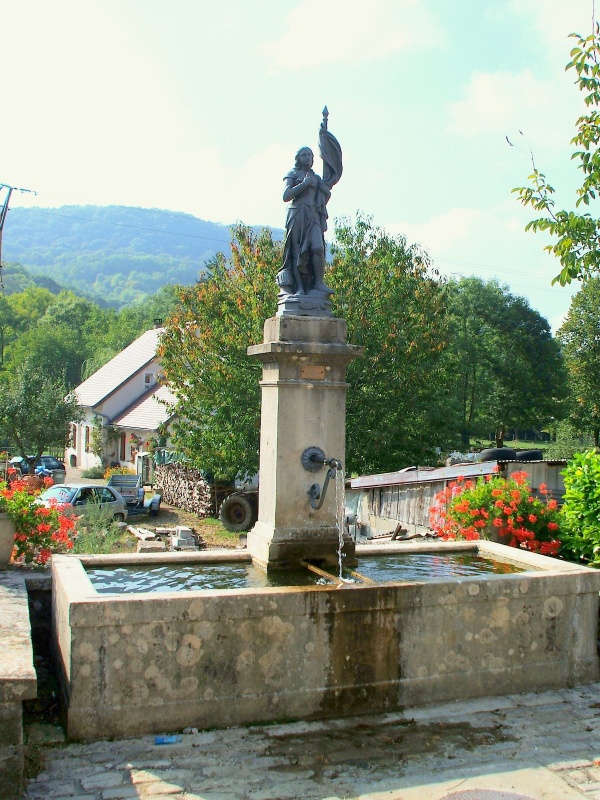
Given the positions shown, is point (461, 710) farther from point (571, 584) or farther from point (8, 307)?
point (8, 307)

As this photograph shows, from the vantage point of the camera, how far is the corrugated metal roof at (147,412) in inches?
1550

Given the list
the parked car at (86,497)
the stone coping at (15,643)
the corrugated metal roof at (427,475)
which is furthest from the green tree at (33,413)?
the stone coping at (15,643)

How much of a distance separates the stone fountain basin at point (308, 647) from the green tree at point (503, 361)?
38917mm

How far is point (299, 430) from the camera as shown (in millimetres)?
7691

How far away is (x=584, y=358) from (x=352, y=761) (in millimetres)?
46921

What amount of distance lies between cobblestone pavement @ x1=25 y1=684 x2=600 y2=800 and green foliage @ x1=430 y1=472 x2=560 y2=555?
323 centimetres

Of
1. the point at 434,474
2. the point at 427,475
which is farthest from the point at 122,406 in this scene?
the point at 434,474

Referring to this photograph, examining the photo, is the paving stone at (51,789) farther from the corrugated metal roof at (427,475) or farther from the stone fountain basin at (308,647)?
the corrugated metal roof at (427,475)

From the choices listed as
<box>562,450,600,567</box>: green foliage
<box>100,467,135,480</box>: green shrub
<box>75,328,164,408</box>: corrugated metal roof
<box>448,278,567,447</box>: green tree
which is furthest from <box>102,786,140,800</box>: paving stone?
<box>448,278,567,447</box>: green tree

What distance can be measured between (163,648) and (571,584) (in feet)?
12.2

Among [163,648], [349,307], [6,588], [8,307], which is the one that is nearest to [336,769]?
[163,648]

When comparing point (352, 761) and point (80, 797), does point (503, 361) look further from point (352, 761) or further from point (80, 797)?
point (80, 797)

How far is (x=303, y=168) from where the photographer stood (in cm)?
829

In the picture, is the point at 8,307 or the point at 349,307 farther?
the point at 8,307
